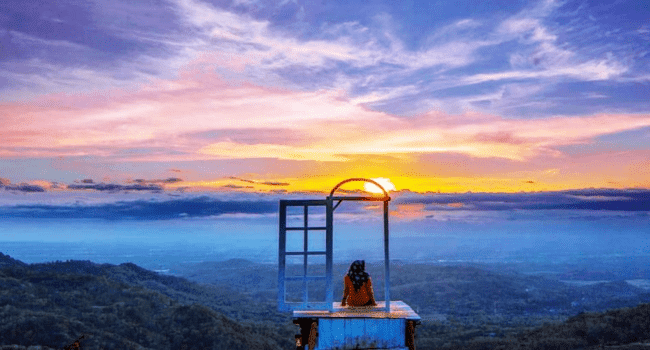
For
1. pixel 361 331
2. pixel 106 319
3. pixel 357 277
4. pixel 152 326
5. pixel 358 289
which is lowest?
pixel 152 326

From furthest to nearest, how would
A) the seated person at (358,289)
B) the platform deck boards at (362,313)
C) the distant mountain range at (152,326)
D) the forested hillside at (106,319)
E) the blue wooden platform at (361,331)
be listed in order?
the distant mountain range at (152,326) → the forested hillside at (106,319) → the seated person at (358,289) → the platform deck boards at (362,313) → the blue wooden platform at (361,331)

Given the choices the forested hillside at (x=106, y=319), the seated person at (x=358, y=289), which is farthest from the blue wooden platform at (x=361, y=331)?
the forested hillside at (x=106, y=319)

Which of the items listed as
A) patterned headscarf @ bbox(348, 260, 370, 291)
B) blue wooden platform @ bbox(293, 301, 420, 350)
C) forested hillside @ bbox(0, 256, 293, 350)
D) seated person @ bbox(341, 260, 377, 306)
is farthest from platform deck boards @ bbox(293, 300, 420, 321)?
forested hillside @ bbox(0, 256, 293, 350)

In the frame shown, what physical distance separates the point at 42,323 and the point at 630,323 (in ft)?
186

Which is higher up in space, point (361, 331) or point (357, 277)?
point (357, 277)

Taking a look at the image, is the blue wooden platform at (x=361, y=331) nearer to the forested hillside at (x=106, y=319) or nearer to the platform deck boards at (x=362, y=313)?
the platform deck boards at (x=362, y=313)

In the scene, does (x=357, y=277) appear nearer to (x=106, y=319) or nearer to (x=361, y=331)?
(x=361, y=331)

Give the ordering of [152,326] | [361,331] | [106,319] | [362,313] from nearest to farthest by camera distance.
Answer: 1. [361,331]
2. [362,313]
3. [106,319]
4. [152,326]

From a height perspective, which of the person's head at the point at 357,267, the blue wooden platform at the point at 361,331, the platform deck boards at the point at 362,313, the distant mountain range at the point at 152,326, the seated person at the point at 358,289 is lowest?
the distant mountain range at the point at 152,326

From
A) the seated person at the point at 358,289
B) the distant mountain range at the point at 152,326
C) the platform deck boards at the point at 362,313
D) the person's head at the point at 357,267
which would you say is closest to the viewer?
the platform deck boards at the point at 362,313

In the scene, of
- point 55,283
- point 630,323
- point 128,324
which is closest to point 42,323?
point 128,324

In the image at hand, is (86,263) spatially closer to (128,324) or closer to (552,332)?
(128,324)

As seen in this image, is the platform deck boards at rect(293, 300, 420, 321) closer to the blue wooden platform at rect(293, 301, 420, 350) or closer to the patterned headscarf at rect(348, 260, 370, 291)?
the blue wooden platform at rect(293, 301, 420, 350)

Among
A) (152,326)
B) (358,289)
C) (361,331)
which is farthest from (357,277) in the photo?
(152,326)
